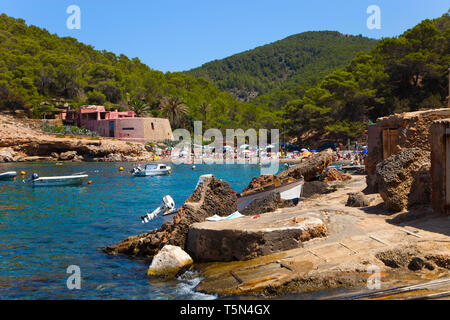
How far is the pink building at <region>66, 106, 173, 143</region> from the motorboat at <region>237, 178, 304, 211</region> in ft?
188

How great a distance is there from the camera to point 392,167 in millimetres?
11273

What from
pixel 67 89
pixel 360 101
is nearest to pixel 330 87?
pixel 360 101

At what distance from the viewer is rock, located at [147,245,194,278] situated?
10477 mm

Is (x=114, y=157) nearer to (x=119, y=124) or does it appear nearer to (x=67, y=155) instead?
(x=67, y=155)

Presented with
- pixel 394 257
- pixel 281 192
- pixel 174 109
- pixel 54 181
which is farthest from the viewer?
pixel 174 109

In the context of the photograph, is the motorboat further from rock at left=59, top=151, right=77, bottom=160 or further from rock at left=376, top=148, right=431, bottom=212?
rock at left=59, top=151, right=77, bottom=160

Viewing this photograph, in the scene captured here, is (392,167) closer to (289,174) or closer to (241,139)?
(289,174)

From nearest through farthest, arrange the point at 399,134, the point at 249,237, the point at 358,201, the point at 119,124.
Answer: the point at 249,237
the point at 358,201
the point at 399,134
the point at 119,124

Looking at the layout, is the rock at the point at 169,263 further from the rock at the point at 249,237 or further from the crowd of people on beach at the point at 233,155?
the crowd of people on beach at the point at 233,155

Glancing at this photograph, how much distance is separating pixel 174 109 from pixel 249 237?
81361mm

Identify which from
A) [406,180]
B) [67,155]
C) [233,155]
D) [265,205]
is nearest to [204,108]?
[233,155]

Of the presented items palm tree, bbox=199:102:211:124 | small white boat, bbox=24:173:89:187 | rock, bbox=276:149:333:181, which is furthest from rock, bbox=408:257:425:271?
palm tree, bbox=199:102:211:124

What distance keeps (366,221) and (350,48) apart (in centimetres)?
16714

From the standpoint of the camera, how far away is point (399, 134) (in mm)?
13102
